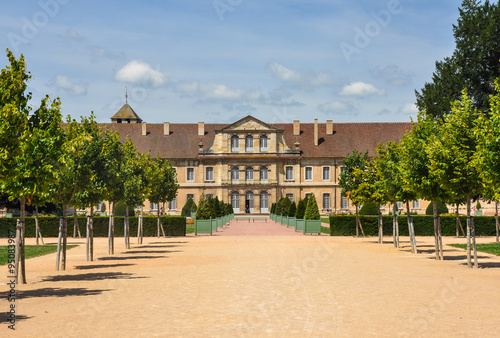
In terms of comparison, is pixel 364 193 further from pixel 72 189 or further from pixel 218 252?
pixel 72 189

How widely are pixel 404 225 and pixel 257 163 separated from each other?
3927cm

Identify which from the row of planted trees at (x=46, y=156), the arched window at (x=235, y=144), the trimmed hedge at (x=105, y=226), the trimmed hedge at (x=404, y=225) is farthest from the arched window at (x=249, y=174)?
the row of planted trees at (x=46, y=156)

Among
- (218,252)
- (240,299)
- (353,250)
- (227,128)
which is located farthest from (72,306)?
(227,128)

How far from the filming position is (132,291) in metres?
12.5

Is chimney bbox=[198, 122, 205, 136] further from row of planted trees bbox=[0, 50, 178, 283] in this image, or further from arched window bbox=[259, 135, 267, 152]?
row of planted trees bbox=[0, 50, 178, 283]

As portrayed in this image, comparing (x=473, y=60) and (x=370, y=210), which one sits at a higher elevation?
(x=473, y=60)

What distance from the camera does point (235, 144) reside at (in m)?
72.5

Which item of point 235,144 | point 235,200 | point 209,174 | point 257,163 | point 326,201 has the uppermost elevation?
point 235,144

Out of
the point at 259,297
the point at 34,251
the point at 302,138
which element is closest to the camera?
the point at 259,297

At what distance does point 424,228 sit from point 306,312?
25.4 meters

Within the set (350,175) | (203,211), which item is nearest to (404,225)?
(350,175)

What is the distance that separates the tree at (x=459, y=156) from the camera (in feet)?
57.3

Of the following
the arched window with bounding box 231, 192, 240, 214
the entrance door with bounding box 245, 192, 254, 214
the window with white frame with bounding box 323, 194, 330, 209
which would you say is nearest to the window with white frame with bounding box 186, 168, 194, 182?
the arched window with bounding box 231, 192, 240, 214

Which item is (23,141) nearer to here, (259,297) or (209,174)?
(259,297)
